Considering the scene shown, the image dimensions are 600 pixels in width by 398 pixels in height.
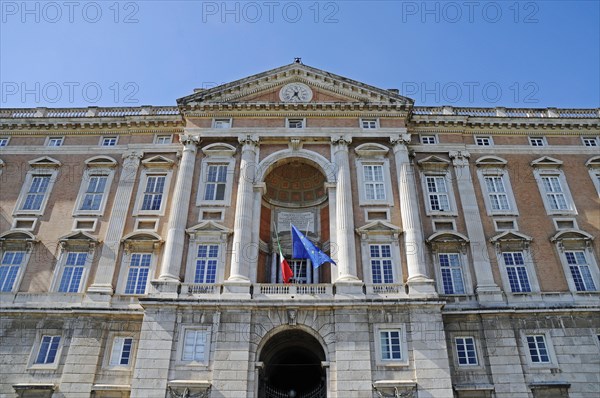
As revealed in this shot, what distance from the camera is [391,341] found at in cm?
2578

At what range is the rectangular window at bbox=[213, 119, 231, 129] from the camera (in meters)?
34.2

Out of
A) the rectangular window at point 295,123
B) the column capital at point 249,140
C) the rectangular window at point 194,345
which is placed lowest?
the rectangular window at point 194,345

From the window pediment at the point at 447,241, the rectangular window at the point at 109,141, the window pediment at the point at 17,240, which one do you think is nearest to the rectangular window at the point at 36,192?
the window pediment at the point at 17,240

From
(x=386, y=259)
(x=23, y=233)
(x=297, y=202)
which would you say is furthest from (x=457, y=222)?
(x=23, y=233)

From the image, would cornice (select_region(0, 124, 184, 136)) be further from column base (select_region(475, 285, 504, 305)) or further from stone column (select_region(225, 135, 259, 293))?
column base (select_region(475, 285, 504, 305))

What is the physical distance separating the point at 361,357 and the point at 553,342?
11216 mm

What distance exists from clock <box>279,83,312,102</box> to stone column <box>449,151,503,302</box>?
1110 cm

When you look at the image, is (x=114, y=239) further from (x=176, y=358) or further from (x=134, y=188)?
(x=176, y=358)

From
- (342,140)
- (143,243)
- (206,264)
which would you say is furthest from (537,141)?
(143,243)

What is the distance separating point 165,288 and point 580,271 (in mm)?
25006

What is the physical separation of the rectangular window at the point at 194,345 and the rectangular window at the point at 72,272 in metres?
8.07

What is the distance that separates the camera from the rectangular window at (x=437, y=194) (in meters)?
32.2

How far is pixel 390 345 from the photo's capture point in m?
25.7

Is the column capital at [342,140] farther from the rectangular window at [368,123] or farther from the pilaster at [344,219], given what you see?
the rectangular window at [368,123]
